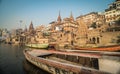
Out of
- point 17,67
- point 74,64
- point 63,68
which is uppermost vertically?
point 63,68

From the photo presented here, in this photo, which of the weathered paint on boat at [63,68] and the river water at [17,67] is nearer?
the weathered paint on boat at [63,68]

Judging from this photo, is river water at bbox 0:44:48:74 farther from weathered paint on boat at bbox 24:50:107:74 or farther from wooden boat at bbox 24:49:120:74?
weathered paint on boat at bbox 24:50:107:74

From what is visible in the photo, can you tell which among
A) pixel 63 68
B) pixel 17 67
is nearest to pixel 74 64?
pixel 63 68

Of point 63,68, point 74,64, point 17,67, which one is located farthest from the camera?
point 17,67

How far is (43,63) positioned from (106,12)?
122ft

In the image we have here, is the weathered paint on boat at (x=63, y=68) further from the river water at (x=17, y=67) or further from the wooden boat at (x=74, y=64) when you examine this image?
the river water at (x=17, y=67)

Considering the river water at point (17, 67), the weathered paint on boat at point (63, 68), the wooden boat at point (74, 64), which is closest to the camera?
the weathered paint on boat at point (63, 68)

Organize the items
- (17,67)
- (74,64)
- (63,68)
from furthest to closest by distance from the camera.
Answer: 1. (17,67)
2. (74,64)
3. (63,68)

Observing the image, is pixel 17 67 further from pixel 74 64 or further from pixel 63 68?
pixel 63 68

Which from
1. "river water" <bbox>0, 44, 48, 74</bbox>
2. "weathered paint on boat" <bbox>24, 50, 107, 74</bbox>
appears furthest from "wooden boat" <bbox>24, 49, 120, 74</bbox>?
"river water" <bbox>0, 44, 48, 74</bbox>

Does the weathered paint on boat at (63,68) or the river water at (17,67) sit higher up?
the weathered paint on boat at (63,68)

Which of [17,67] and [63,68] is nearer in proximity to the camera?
[63,68]

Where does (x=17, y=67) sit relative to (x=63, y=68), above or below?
below

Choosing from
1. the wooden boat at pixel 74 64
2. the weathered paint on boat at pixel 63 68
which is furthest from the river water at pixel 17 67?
the weathered paint on boat at pixel 63 68
